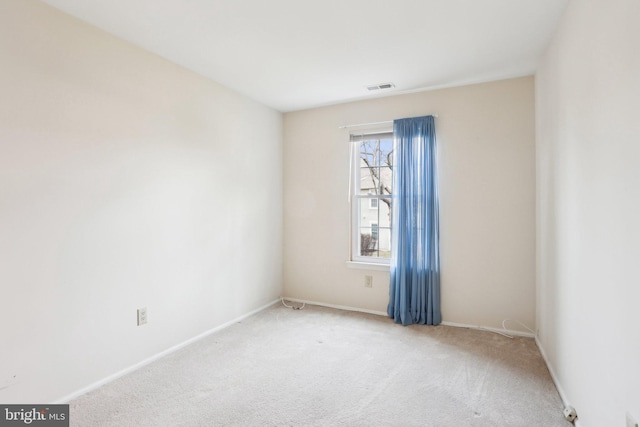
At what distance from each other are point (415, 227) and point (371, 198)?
71 cm

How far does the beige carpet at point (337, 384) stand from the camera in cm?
200

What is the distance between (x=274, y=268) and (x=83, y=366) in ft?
7.64

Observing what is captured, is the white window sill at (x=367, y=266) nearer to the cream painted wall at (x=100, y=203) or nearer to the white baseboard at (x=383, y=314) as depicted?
the white baseboard at (x=383, y=314)

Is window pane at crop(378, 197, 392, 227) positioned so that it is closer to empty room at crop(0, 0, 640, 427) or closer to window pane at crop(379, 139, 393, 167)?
empty room at crop(0, 0, 640, 427)

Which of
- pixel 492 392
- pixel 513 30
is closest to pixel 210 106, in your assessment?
pixel 513 30

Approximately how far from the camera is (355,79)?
3.30 m

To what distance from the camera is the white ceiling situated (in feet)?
6.97

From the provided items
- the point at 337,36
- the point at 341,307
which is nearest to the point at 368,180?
the point at 341,307

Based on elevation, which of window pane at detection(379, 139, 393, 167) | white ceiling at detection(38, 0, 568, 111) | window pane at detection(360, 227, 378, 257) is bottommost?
window pane at detection(360, 227, 378, 257)

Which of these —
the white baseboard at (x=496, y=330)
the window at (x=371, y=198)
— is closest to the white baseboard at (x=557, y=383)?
the white baseboard at (x=496, y=330)

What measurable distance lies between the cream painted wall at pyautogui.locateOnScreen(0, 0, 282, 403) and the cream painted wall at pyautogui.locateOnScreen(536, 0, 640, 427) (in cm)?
289

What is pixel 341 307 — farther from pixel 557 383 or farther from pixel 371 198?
pixel 557 383

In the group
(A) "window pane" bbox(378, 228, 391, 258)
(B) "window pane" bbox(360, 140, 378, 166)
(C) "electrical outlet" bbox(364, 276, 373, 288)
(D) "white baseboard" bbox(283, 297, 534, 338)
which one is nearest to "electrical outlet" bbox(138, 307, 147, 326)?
(D) "white baseboard" bbox(283, 297, 534, 338)

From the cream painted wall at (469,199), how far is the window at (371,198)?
14 centimetres
